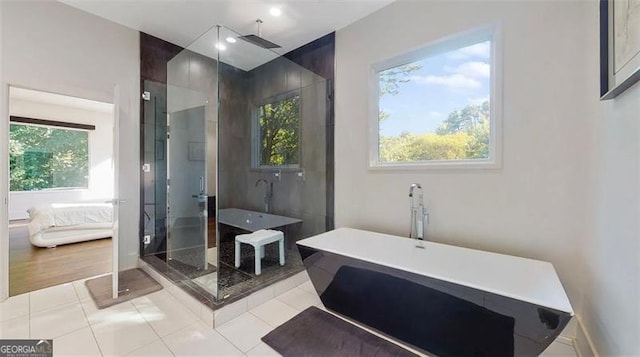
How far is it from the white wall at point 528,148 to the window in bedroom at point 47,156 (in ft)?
25.2

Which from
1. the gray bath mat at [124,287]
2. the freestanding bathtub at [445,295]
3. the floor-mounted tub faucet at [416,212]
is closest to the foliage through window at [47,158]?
the gray bath mat at [124,287]

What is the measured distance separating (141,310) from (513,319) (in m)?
2.79

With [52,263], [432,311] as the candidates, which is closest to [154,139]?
[52,263]

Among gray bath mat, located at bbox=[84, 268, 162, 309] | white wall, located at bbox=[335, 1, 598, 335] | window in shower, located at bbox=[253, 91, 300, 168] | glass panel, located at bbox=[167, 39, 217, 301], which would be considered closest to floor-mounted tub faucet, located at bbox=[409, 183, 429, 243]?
white wall, located at bbox=[335, 1, 598, 335]

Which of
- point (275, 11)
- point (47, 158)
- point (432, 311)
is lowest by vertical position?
point (432, 311)

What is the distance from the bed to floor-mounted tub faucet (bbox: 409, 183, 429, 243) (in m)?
5.06

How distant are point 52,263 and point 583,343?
17.8 ft

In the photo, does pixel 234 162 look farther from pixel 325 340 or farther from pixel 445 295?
pixel 445 295

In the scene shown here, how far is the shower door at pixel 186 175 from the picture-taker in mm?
3219

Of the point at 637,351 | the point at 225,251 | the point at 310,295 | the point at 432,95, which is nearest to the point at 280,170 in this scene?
the point at 225,251

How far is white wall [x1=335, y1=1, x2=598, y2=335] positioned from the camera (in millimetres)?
1838

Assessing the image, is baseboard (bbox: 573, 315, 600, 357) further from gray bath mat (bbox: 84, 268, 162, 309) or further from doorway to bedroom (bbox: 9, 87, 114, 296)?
doorway to bedroom (bbox: 9, 87, 114, 296)

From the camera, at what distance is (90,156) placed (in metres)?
6.50

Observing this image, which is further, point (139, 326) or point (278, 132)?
point (278, 132)
